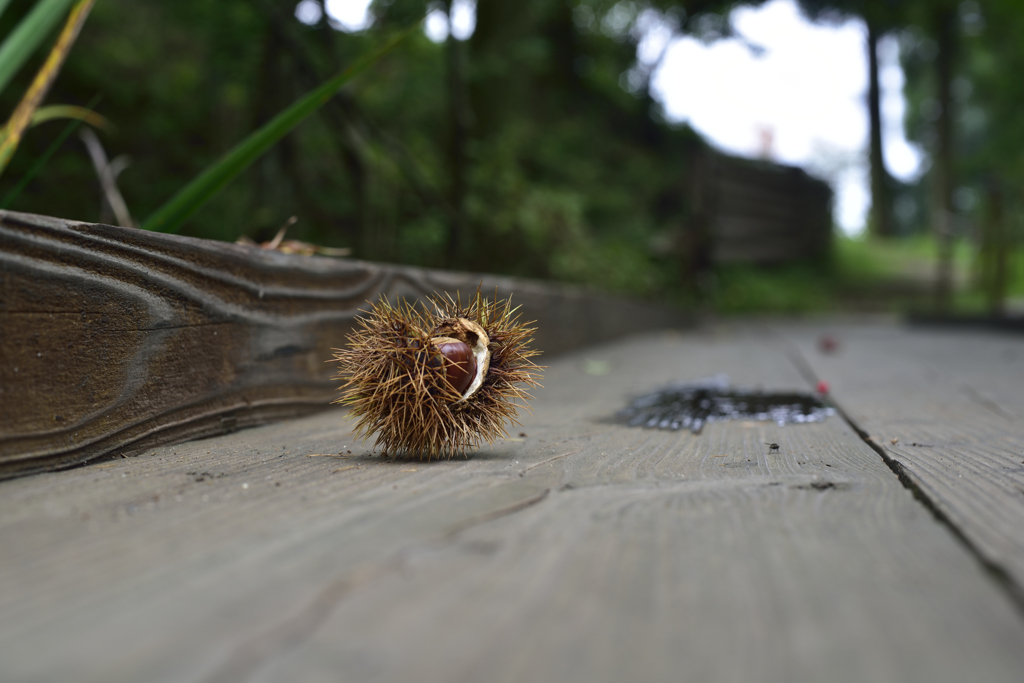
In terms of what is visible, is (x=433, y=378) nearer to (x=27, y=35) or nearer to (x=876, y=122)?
(x=27, y=35)

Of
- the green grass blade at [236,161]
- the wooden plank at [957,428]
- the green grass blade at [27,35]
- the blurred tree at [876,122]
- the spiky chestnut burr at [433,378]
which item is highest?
the blurred tree at [876,122]

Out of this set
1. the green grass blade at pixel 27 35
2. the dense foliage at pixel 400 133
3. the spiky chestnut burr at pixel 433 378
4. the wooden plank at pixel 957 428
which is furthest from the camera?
the dense foliage at pixel 400 133

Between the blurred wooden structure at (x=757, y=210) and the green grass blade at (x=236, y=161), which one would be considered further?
the blurred wooden structure at (x=757, y=210)

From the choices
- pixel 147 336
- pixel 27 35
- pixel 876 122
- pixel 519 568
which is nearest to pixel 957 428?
pixel 519 568

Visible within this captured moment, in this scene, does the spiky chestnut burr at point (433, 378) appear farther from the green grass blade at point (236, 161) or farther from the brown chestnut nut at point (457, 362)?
the green grass blade at point (236, 161)

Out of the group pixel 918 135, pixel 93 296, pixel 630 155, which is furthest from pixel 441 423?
pixel 918 135

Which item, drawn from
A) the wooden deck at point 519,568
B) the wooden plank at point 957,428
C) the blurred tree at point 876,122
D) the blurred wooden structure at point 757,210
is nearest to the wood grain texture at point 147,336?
the wooden deck at point 519,568

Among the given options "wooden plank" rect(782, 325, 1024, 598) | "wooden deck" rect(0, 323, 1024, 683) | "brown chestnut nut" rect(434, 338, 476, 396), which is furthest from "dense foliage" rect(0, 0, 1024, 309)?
"wooden plank" rect(782, 325, 1024, 598)
